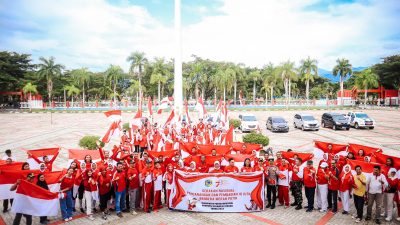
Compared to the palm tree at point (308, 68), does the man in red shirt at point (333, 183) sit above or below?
below

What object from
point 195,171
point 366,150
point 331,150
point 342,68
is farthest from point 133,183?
point 342,68

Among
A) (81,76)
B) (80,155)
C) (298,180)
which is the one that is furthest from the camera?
(81,76)

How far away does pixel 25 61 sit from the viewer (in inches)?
2894

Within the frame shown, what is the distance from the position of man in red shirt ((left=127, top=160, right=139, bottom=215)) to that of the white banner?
126cm

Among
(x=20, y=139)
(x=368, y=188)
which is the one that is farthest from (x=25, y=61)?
(x=368, y=188)

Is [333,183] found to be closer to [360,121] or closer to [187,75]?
[360,121]

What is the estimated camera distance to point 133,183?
8758 millimetres

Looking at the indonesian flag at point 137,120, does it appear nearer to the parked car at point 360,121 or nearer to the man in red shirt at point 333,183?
the man in red shirt at point 333,183

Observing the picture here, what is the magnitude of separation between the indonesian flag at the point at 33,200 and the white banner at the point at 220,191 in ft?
11.3

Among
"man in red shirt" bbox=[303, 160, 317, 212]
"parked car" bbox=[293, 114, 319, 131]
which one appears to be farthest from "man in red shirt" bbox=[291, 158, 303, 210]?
"parked car" bbox=[293, 114, 319, 131]

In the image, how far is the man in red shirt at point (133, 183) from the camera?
8.70m

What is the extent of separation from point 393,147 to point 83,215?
1886 centimetres

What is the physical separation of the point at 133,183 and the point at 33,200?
260 cm

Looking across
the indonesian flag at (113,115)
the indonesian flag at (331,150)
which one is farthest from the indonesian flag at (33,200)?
the indonesian flag at (331,150)
